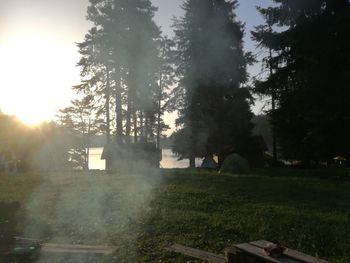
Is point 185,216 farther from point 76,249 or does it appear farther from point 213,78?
point 213,78

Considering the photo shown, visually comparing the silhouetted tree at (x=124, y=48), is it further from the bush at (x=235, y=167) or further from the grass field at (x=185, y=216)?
the grass field at (x=185, y=216)

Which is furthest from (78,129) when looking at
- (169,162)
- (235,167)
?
(235,167)

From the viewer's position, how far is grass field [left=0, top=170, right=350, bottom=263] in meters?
7.73

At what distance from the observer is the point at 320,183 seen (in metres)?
16.2

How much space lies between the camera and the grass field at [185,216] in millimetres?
7734

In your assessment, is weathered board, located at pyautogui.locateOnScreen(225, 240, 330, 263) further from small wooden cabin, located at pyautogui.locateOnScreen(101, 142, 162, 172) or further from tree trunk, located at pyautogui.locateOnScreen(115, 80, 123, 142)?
tree trunk, located at pyautogui.locateOnScreen(115, 80, 123, 142)

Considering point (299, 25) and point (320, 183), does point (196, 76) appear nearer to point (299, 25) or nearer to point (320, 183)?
point (299, 25)

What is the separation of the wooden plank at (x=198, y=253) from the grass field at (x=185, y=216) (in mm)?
161

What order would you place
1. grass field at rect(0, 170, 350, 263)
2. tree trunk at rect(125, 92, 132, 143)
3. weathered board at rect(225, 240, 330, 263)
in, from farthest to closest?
tree trunk at rect(125, 92, 132, 143), grass field at rect(0, 170, 350, 263), weathered board at rect(225, 240, 330, 263)

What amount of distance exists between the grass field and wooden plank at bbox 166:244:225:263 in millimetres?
161

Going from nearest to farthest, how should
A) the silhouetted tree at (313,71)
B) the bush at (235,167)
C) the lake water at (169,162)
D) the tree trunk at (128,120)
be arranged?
1. the silhouetted tree at (313,71)
2. the bush at (235,167)
3. the tree trunk at (128,120)
4. the lake water at (169,162)

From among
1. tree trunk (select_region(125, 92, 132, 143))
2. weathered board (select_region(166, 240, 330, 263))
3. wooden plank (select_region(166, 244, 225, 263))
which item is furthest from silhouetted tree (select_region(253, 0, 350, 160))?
tree trunk (select_region(125, 92, 132, 143))

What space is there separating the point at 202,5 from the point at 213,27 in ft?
8.09

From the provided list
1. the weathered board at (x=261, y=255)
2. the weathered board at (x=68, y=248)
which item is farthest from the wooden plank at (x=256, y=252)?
the weathered board at (x=68, y=248)
